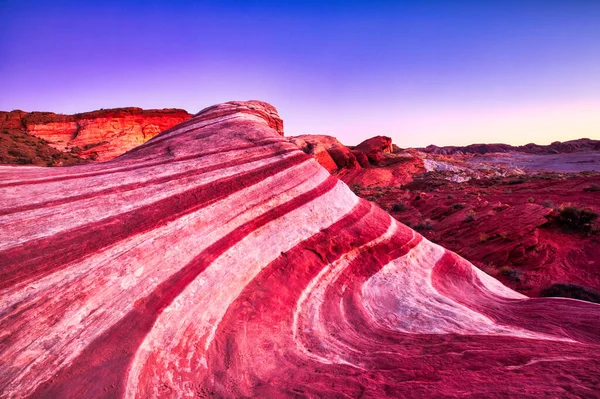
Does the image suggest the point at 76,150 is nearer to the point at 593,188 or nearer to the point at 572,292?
the point at 572,292

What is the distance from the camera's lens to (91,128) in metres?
38.3

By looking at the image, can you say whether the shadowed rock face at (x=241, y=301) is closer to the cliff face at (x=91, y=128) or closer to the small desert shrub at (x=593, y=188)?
the small desert shrub at (x=593, y=188)

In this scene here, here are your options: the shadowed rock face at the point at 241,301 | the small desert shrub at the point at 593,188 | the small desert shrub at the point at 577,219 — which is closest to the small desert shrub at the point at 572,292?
the shadowed rock face at the point at 241,301

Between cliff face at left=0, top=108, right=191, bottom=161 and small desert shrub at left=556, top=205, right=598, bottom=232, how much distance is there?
39.8 meters

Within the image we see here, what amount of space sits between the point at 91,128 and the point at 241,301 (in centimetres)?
4531

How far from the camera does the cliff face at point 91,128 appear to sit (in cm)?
3534

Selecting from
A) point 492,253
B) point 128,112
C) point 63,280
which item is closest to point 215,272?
point 63,280

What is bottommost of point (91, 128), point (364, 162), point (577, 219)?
point (577, 219)

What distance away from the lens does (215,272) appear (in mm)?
3299

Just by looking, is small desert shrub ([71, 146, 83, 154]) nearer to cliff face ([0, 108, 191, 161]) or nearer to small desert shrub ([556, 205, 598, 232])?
cliff face ([0, 108, 191, 161])

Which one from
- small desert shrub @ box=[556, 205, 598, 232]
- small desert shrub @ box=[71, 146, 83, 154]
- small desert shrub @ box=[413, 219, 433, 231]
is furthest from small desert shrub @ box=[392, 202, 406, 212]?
small desert shrub @ box=[71, 146, 83, 154]

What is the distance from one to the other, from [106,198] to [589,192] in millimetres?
24928

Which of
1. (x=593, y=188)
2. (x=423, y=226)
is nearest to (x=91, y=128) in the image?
(x=423, y=226)

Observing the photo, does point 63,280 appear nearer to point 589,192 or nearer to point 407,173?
point 589,192
